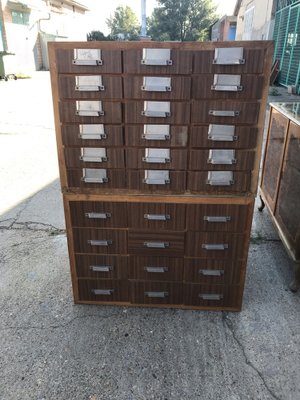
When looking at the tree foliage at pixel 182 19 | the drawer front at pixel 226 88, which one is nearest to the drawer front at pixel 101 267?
the drawer front at pixel 226 88

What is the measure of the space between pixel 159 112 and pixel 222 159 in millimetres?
426

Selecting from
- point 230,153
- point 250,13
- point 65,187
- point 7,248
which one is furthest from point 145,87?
point 250,13

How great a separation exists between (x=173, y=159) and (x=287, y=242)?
4.08 feet

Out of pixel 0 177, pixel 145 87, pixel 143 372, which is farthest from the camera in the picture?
pixel 0 177

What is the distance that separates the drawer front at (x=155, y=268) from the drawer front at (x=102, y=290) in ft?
0.39

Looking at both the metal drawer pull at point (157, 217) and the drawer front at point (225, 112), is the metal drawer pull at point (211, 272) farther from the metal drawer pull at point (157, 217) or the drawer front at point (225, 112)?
the drawer front at point (225, 112)

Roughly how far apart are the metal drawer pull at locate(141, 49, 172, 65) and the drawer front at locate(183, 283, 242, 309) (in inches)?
53.2

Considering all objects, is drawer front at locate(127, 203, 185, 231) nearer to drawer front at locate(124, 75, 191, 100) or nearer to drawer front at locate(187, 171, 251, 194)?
drawer front at locate(187, 171, 251, 194)

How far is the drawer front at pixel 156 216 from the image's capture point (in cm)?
208

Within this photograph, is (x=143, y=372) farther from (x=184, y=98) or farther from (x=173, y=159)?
(x=184, y=98)

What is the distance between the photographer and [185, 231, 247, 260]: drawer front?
6.99ft

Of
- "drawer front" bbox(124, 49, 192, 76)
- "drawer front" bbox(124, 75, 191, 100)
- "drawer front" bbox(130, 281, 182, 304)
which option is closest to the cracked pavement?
"drawer front" bbox(130, 281, 182, 304)

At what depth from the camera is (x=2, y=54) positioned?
1421 cm

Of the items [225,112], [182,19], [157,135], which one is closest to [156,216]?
[157,135]
